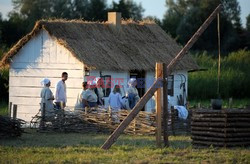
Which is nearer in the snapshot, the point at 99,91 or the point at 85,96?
the point at 85,96

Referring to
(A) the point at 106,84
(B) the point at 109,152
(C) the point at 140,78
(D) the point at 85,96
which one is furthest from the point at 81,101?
(B) the point at 109,152

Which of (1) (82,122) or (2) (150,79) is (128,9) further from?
(1) (82,122)

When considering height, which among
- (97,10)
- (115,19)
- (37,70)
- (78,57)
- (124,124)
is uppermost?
(97,10)

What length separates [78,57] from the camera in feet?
104

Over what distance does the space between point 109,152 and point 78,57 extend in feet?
33.8

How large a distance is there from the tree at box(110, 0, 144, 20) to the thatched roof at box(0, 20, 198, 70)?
80.7 feet

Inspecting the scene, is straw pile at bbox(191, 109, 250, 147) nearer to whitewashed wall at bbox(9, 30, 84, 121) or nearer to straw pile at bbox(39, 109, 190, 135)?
straw pile at bbox(39, 109, 190, 135)

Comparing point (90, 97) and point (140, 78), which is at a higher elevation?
point (140, 78)

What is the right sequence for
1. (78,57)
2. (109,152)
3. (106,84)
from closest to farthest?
(109,152) → (78,57) → (106,84)

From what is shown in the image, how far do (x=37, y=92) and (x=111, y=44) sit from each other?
3250mm

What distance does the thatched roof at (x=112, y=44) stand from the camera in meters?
32.2

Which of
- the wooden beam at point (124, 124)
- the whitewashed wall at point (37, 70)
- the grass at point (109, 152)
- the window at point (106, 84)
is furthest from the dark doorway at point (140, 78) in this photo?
the wooden beam at point (124, 124)

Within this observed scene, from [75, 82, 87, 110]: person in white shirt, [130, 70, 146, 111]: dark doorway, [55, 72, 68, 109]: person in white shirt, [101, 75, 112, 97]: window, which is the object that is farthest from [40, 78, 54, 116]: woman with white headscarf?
[130, 70, 146, 111]: dark doorway

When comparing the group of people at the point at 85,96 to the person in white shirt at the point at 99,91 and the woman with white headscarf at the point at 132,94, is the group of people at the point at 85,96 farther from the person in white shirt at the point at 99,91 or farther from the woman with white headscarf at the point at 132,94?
the person in white shirt at the point at 99,91
